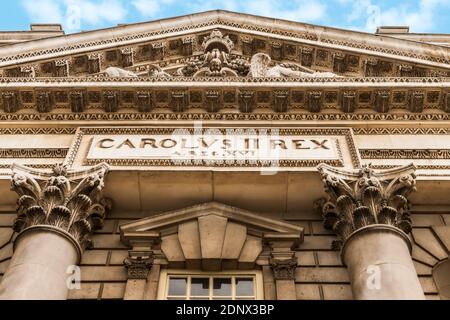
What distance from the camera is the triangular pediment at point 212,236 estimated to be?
13352mm

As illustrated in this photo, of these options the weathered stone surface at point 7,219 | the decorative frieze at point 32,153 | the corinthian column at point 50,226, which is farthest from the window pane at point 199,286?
the decorative frieze at point 32,153

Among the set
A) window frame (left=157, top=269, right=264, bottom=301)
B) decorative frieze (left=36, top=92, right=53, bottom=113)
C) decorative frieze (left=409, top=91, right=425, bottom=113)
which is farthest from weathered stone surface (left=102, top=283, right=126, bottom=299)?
decorative frieze (left=409, top=91, right=425, bottom=113)

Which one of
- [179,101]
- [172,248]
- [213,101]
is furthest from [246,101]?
[172,248]

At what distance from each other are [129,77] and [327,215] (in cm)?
676

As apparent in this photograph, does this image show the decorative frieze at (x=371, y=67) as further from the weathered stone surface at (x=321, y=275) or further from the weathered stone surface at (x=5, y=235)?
the weathered stone surface at (x=5, y=235)

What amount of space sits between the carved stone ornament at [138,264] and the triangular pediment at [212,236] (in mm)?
255

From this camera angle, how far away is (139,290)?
12617 millimetres

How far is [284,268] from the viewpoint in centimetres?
1305

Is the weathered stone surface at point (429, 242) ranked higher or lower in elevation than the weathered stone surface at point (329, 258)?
higher

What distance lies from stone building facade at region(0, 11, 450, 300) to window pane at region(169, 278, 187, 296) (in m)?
0.07

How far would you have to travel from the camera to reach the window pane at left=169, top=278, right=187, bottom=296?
1292 cm

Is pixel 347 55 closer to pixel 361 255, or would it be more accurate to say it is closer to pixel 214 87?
pixel 214 87
